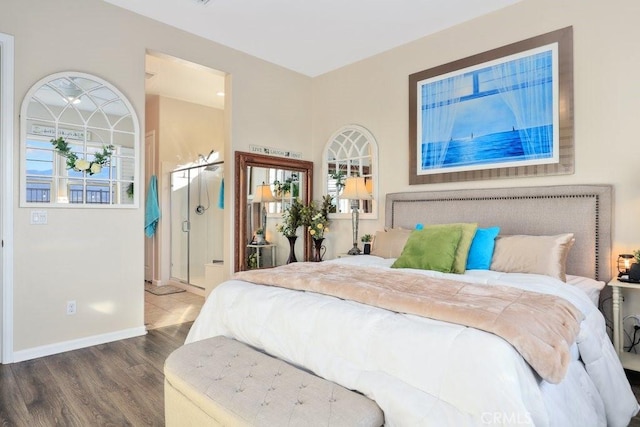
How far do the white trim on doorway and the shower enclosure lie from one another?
8.40 feet

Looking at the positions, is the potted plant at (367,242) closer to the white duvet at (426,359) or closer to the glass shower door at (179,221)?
the white duvet at (426,359)

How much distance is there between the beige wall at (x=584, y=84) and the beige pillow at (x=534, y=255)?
545 millimetres

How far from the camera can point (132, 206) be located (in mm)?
3418

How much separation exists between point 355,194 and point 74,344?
2.91 m

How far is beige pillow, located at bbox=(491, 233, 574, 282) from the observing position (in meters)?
2.47

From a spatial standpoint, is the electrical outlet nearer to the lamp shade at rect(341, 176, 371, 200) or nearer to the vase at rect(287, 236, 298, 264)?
the vase at rect(287, 236, 298, 264)

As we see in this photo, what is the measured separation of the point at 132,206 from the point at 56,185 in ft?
1.96

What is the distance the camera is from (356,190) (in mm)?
4062

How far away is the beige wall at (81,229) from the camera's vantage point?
286 centimetres

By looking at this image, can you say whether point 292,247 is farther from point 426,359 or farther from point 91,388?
point 426,359

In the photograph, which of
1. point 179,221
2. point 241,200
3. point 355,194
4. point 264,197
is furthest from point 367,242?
point 179,221

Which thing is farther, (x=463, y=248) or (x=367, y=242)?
(x=367, y=242)

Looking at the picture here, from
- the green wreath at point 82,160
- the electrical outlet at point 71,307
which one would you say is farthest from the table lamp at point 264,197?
the electrical outlet at point 71,307

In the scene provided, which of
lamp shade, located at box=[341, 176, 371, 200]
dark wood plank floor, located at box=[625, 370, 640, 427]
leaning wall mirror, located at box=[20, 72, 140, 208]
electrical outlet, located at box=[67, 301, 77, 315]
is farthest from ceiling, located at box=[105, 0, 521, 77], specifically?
dark wood plank floor, located at box=[625, 370, 640, 427]
